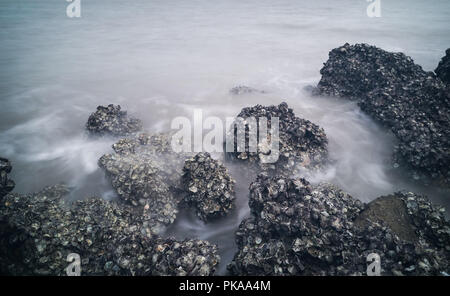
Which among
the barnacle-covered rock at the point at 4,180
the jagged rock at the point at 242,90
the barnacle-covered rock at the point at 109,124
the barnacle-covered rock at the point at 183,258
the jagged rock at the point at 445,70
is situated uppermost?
the jagged rock at the point at 445,70

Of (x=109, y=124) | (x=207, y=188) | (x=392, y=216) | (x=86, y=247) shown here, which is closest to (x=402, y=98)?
(x=392, y=216)

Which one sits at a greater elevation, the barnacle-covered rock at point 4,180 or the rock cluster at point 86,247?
the barnacle-covered rock at point 4,180

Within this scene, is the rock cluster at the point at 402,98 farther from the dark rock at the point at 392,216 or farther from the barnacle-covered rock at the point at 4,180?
the barnacle-covered rock at the point at 4,180

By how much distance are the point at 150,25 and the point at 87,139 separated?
24635 mm

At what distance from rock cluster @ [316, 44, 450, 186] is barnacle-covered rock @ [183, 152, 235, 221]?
19.1 feet

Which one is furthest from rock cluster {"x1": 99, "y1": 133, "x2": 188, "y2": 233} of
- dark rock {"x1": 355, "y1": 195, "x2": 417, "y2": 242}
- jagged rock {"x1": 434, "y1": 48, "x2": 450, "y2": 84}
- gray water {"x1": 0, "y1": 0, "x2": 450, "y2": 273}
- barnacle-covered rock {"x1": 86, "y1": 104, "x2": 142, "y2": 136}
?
jagged rock {"x1": 434, "y1": 48, "x2": 450, "y2": 84}

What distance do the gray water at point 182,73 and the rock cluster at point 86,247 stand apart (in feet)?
3.66

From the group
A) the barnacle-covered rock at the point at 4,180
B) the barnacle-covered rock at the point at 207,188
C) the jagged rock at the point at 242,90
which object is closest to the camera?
the barnacle-covered rock at the point at 4,180

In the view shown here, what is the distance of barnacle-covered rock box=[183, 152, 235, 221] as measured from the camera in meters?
6.71

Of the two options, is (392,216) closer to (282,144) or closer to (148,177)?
(282,144)

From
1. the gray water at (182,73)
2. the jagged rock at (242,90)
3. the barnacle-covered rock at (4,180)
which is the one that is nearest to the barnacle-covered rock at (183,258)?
the gray water at (182,73)

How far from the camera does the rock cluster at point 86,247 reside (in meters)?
5.24

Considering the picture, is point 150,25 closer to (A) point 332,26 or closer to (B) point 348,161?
(A) point 332,26

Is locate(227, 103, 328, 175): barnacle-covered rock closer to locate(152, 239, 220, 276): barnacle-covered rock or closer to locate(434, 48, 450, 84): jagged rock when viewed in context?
locate(152, 239, 220, 276): barnacle-covered rock
